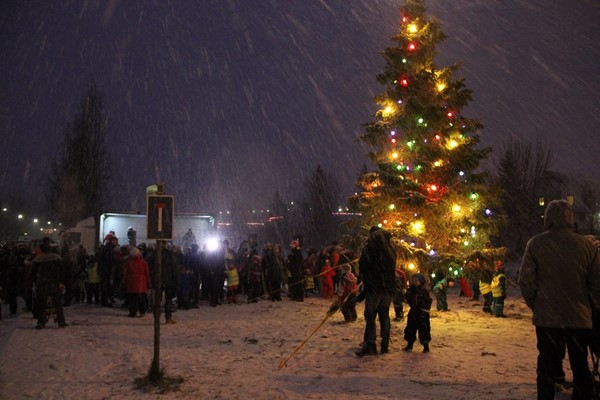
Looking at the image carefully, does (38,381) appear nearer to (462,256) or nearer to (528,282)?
(528,282)

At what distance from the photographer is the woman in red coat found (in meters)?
14.4

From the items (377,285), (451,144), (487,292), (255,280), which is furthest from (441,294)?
(255,280)

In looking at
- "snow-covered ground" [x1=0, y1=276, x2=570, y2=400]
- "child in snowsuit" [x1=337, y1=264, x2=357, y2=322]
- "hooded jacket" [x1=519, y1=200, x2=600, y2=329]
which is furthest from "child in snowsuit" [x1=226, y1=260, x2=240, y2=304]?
"hooded jacket" [x1=519, y1=200, x2=600, y2=329]

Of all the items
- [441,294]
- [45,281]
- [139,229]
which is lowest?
[441,294]

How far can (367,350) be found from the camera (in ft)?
29.5

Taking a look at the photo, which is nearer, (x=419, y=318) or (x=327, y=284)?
(x=419, y=318)

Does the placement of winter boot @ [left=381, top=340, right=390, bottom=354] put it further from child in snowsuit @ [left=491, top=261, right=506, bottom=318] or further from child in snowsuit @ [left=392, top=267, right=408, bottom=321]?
child in snowsuit @ [left=491, top=261, right=506, bottom=318]

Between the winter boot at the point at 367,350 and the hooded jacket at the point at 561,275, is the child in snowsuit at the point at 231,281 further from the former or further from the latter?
the hooded jacket at the point at 561,275

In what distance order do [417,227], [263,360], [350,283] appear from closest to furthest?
1. [263,360]
2. [350,283]
3. [417,227]

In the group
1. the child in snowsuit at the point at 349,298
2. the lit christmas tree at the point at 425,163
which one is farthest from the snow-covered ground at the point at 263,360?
the lit christmas tree at the point at 425,163

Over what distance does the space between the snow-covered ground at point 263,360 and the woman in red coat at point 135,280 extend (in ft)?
2.38

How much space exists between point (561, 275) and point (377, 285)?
411 cm

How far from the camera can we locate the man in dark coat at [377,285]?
907 cm

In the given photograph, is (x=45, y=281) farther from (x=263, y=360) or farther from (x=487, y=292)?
(x=487, y=292)
